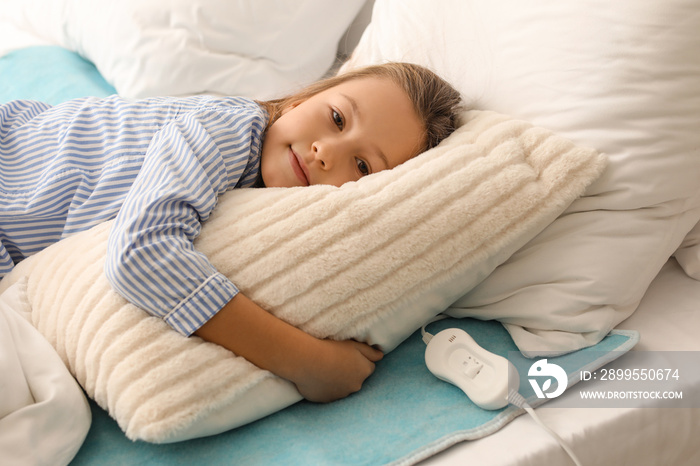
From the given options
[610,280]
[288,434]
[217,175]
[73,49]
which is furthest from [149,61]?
[610,280]

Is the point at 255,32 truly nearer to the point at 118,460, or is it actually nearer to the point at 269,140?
the point at 269,140

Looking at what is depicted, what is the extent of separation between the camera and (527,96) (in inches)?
39.9

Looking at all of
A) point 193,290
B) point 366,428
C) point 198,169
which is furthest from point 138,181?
point 366,428

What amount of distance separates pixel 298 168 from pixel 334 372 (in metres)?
0.37

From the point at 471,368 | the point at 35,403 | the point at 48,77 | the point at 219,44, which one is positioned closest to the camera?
the point at 35,403

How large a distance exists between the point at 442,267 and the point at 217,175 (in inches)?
14.7

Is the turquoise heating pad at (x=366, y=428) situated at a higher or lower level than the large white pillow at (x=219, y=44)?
lower

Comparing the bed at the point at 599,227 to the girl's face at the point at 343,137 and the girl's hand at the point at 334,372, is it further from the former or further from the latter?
the girl's face at the point at 343,137

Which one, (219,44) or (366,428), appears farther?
(219,44)

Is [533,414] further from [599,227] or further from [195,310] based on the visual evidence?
[195,310]

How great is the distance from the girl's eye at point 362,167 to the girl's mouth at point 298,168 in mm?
92

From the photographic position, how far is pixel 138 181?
855 millimetres

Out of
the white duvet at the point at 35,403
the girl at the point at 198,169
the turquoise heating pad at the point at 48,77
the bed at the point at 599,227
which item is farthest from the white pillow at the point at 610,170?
the turquoise heating pad at the point at 48,77

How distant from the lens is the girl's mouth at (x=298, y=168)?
39.3 inches
